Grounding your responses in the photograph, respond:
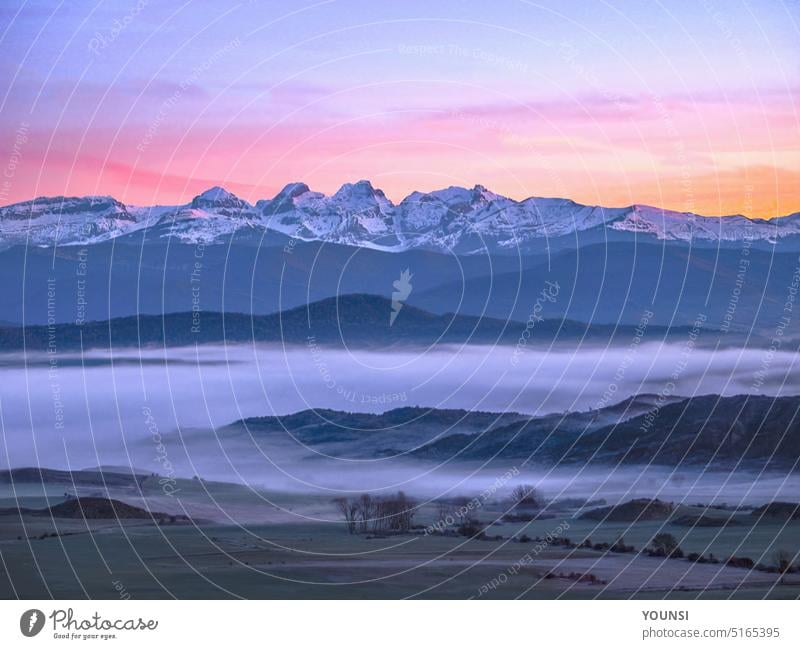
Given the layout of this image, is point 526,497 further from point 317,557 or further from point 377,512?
point 317,557

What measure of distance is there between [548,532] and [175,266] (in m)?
5.01

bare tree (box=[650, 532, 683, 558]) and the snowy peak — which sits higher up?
the snowy peak

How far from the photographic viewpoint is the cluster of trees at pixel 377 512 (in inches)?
794

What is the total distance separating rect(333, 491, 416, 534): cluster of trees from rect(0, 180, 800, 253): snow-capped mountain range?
9.22ft

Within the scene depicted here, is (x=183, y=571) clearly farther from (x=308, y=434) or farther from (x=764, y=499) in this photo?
(x=764, y=499)

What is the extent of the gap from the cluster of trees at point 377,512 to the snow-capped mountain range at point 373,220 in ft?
9.22

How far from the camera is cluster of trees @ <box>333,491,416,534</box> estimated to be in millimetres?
20156

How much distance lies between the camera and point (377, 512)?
66.4 ft

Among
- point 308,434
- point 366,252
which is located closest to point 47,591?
point 308,434

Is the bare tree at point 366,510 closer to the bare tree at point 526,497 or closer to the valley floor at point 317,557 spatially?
the valley floor at point 317,557

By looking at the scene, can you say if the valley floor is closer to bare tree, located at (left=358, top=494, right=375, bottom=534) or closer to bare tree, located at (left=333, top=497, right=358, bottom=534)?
bare tree, located at (left=333, top=497, right=358, bottom=534)

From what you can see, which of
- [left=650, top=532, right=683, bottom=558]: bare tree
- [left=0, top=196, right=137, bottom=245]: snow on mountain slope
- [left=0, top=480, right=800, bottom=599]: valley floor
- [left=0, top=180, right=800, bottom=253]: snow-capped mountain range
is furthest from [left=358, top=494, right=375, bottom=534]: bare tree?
[left=0, top=196, right=137, bottom=245]: snow on mountain slope

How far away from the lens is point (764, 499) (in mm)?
20609

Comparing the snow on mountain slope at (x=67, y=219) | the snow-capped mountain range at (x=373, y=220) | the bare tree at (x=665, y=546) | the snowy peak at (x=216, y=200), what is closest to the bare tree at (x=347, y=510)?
the snow-capped mountain range at (x=373, y=220)
